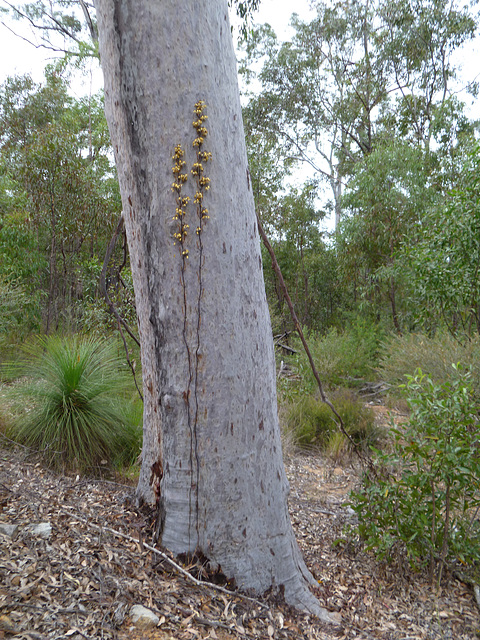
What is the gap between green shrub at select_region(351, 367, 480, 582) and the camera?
2.13 m

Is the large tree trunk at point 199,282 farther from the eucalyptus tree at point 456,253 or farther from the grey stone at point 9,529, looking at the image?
the eucalyptus tree at point 456,253

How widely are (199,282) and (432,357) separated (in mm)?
5209

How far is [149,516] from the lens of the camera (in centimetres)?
212

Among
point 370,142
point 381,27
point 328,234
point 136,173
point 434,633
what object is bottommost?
point 434,633

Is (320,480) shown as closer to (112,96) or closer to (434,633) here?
(434,633)

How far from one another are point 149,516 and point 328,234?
12.8 metres

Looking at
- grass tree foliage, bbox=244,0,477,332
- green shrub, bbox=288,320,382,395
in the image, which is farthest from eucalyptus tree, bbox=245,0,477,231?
green shrub, bbox=288,320,382,395

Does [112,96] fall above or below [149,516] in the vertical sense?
above

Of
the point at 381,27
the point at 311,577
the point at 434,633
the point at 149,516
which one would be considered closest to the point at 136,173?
the point at 149,516

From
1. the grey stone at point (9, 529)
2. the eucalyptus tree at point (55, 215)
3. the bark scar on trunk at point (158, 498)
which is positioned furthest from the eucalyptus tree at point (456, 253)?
the eucalyptus tree at point (55, 215)

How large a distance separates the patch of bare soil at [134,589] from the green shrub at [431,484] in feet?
0.62

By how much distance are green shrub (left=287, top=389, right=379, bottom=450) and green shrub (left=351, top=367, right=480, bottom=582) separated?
7.34 feet

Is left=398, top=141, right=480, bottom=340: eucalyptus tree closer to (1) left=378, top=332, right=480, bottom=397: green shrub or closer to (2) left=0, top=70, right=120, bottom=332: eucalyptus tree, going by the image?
(1) left=378, top=332, right=480, bottom=397: green shrub

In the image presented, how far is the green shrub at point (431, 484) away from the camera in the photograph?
2.13 metres
